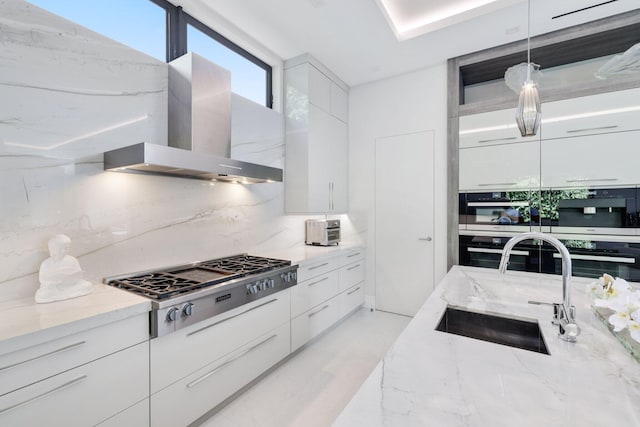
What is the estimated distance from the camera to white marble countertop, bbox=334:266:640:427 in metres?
0.66

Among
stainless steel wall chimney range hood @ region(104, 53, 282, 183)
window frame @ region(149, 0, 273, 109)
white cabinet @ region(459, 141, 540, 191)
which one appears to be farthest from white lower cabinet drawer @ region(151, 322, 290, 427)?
white cabinet @ region(459, 141, 540, 191)

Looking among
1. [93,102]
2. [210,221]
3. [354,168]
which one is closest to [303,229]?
[354,168]

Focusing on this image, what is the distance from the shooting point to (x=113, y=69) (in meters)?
1.79

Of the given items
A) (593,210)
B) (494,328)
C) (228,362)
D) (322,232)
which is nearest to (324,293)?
(322,232)

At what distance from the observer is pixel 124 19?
76.9 inches

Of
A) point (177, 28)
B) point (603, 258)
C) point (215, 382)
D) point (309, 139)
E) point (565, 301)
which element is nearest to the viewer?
point (565, 301)

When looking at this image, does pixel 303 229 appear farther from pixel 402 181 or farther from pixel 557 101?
pixel 557 101

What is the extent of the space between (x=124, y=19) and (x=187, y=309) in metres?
2.00

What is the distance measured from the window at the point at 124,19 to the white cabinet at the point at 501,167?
300 cm

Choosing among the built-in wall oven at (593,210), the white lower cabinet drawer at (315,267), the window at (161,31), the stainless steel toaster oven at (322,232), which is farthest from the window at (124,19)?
the built-in wall oven at (593,210)

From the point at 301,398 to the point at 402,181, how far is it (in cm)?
255

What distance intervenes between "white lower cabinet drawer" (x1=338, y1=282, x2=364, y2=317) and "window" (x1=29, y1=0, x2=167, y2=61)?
2.83m

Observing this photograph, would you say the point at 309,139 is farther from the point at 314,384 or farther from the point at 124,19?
the point at 314,384

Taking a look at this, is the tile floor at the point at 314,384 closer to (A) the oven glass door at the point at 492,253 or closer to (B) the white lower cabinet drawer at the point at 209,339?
(B) the white lower cabinet drawer at the point at 209,339
